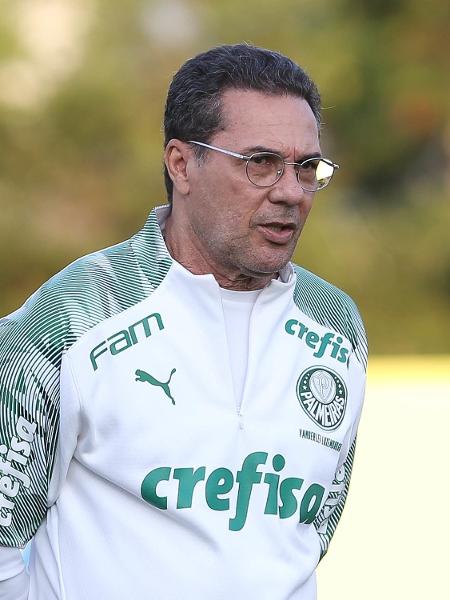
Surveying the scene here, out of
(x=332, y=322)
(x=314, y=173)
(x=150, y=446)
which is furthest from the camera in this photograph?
(x=332, y=322)

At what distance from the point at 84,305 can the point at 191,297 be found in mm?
196

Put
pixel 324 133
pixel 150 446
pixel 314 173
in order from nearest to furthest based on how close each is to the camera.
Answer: pixel 150 446 → pixel 314 173 → pixel 324 133

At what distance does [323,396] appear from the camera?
2154 mm

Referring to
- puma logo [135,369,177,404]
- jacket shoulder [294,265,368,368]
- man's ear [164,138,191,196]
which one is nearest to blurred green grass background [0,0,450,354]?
jacket shoulder [294,265,368,368]

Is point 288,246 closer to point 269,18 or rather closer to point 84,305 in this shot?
point 84,305

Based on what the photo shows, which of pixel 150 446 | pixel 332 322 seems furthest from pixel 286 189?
pixel 150 446

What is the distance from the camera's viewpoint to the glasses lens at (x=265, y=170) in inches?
79.9

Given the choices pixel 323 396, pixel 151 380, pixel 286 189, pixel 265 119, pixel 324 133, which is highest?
pixel 324 133

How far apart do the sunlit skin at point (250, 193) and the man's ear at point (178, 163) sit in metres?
0.01

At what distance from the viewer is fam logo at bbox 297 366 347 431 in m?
2.12

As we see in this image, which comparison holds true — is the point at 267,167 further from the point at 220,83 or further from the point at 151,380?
the point at 151,380

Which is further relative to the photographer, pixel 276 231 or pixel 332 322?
pixel 332 322

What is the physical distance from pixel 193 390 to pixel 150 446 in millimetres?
127

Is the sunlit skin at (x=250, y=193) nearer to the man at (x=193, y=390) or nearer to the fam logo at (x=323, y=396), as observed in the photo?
the man at (x=193, y=390)
